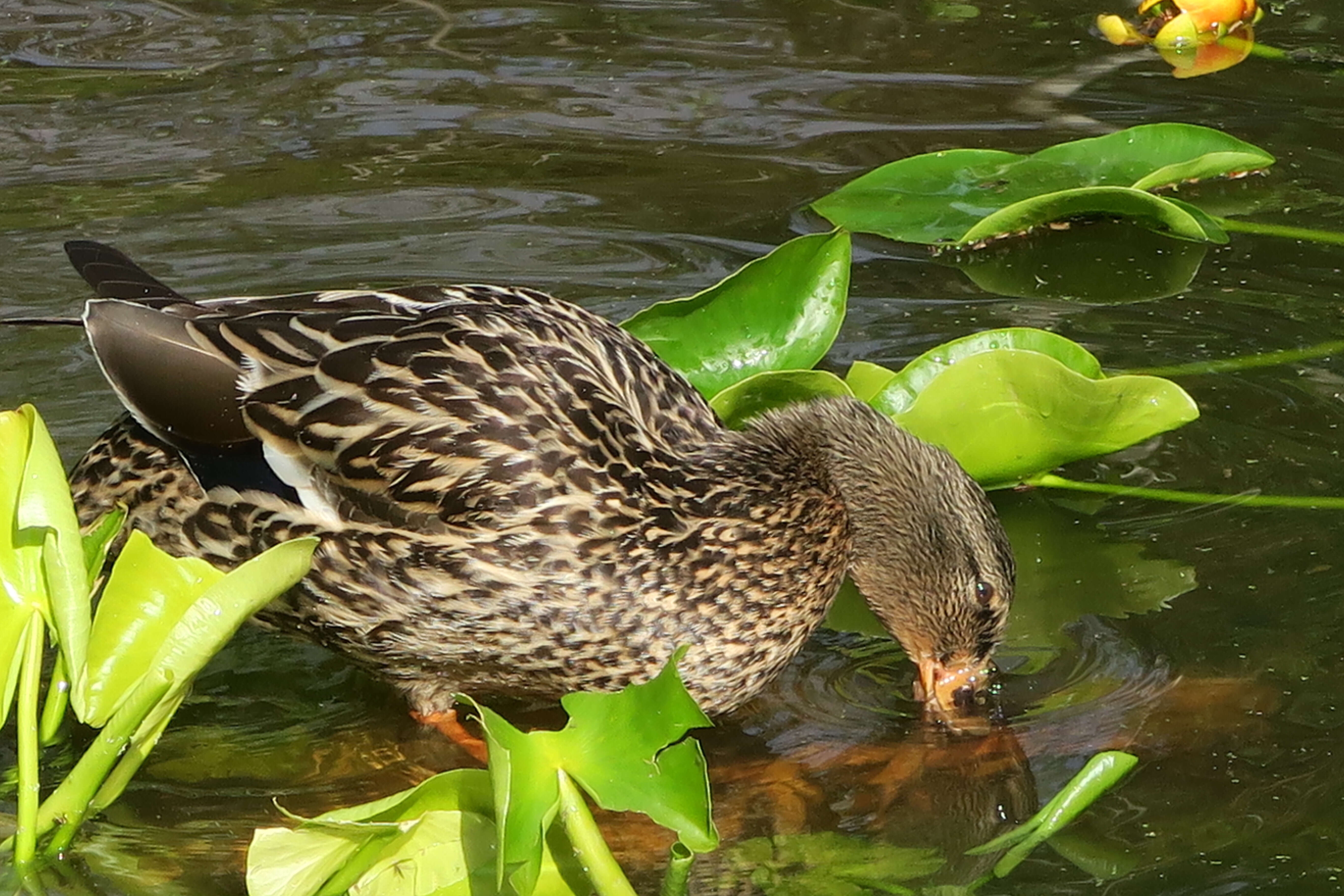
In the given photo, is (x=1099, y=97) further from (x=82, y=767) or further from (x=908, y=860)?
(x=82, y=767)

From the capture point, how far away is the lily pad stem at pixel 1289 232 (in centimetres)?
686

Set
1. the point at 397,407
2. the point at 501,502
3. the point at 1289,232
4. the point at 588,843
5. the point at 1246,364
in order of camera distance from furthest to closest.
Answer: the point at 1289,232 < the point at 1246,364 < the point at 397,407 < the point at 501,502 < the point at 588,843

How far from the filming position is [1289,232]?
6.89 m

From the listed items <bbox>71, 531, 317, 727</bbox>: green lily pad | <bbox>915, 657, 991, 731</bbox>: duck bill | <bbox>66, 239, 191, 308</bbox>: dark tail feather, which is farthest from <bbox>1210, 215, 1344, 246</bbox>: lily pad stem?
<bbox>71, 531, 317, 727</bbox>: green lily pad

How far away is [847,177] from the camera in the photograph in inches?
299

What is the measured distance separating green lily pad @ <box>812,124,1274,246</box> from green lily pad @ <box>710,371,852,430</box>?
55.9 inches

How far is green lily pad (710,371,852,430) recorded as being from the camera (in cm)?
534

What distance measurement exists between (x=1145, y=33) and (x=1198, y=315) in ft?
9.35

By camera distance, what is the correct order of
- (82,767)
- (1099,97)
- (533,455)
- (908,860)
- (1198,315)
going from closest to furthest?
1. (82,767)
2. (908,860)
3. (533,455)
4. (1198,315)
5. (1099,97)

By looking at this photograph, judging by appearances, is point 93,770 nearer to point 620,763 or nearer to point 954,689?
point 620,763

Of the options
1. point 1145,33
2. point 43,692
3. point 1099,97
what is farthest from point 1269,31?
point 43,692

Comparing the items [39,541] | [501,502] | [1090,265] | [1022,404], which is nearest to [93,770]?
[39,541]

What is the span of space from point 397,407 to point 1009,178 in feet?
10.4

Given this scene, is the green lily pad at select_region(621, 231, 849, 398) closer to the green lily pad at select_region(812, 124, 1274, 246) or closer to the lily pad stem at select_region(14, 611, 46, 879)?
the green lily pad at select_region(812, 124, 1274, 246)
